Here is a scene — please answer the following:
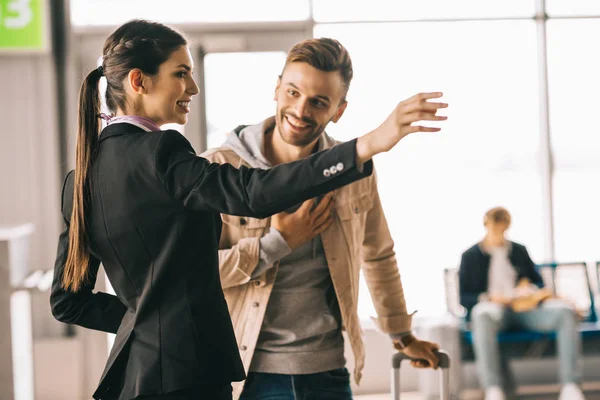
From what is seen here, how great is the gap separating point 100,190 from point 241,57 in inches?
140

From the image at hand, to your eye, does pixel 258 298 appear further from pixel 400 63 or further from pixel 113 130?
pixel 400 63

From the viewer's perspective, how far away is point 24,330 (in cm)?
394

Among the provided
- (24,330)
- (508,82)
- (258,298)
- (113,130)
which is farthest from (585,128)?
(113,130)

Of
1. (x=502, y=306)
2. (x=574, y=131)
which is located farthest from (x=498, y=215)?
(x=574, y=131)

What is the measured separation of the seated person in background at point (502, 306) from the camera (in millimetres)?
4059

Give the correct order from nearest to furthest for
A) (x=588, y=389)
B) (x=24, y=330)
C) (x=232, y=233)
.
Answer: (x=232, y=233), (x=24, y=330), (x=588, y=389)

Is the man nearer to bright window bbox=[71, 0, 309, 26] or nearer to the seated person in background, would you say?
the seated person in background

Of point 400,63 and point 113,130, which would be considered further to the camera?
point 400,63

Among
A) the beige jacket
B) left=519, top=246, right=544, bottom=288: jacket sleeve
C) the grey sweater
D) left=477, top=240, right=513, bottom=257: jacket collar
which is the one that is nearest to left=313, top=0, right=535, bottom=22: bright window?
left=477, top=240, right=513, bottom=257: jacket collar

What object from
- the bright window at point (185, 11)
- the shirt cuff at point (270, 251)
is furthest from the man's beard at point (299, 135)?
the bright window at point (185, 11)

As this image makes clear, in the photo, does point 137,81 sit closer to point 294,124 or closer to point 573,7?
point 294,124

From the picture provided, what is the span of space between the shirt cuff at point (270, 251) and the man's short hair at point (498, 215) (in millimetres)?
2726

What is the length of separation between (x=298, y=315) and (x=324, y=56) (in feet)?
1.78

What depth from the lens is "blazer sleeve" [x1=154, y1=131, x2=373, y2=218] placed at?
92 cm
